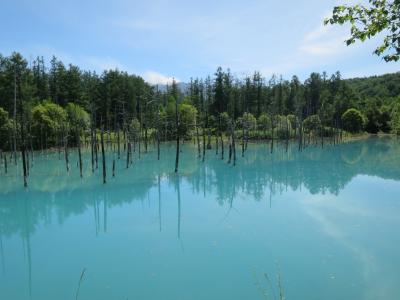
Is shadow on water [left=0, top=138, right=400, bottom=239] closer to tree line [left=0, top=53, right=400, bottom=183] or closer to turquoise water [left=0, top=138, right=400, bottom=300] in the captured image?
turquoise water [left=0, top=138, right=400, bottom=300]

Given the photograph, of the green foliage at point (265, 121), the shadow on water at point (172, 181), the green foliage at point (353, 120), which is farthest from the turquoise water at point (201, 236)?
the green foliage at point (353, 120)

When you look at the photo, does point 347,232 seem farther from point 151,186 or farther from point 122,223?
point 151,186

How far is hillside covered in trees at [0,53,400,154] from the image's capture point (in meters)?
56.0

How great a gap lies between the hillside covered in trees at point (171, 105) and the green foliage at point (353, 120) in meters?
0.18

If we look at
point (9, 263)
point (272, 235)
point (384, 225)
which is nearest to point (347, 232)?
point (384, 225)

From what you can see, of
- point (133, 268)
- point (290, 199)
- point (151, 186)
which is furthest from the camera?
point (151, 186)

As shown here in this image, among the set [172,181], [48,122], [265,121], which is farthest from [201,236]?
[265,121]

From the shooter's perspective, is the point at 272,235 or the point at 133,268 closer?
the point at 133,268

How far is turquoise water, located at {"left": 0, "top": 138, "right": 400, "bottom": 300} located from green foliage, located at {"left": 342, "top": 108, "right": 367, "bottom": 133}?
43.2 metres

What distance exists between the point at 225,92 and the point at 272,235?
64634 millimetres

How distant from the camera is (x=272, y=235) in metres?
17.0

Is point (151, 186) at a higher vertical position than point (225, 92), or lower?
lower

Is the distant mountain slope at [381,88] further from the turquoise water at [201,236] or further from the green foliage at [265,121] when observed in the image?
the turquoise water at [201,236]

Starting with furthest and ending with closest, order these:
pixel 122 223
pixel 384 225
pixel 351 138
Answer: pixel 351 138, pixel 122 223, pixel 384 225
